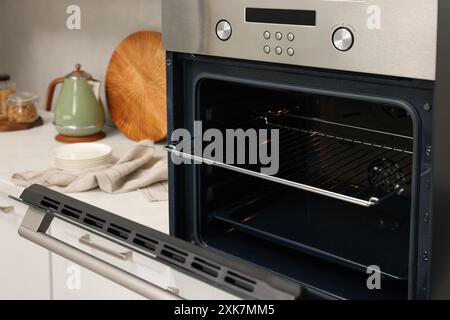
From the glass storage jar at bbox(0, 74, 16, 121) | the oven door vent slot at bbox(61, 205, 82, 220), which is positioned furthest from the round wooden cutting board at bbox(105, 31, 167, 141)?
the oven door vent slot at bbox(61, 205, 82, 220)

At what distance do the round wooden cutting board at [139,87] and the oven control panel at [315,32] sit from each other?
2.58 ft

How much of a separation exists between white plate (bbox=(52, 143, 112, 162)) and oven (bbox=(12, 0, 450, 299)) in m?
0.47

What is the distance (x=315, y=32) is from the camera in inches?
38.3

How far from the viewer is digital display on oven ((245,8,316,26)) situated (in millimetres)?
977

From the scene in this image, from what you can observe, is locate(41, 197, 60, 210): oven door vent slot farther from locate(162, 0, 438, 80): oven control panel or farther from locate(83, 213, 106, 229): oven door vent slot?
locate(162, 0, 438, 80): oven control panel

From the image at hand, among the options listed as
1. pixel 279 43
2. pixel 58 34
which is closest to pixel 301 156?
pixel 279 43

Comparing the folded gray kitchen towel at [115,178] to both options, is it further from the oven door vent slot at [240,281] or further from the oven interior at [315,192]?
the oven door vent slot at [240,281]

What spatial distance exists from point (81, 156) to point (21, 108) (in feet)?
1.63

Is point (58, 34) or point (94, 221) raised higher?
point (58, 34)

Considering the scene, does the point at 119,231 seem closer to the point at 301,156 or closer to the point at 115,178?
the point at 301,156

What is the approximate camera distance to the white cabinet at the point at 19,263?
1.73 metres

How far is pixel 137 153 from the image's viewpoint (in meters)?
1.82
